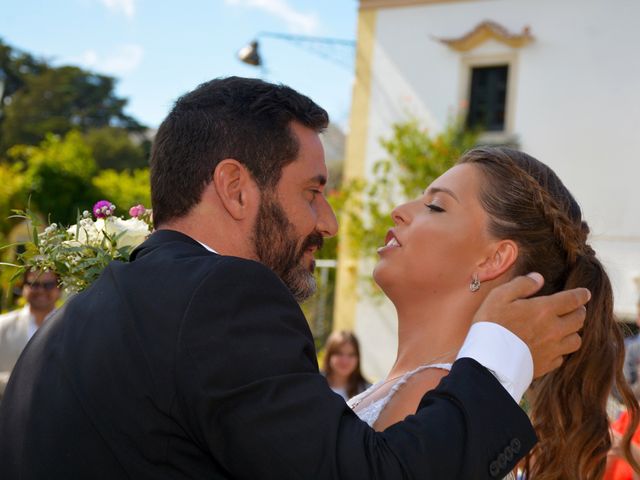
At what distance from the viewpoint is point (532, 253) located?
9.28ft

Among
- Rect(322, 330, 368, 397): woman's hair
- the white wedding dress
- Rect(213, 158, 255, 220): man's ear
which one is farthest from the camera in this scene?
Rect(322, 330, 368, 397): woman's hair

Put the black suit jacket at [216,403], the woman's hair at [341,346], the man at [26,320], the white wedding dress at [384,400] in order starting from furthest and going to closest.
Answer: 1. the woman's hair at [341,346]
2. the man at [26,320]
3. the white wedding dress at [384,400]
4. the black suit jacket at [216,403]

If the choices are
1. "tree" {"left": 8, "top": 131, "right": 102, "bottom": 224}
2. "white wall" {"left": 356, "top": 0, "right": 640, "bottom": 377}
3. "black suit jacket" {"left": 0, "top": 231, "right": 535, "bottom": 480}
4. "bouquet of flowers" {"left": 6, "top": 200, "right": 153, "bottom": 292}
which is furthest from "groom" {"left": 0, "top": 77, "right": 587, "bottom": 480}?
"tree" {"left": 8, "top": 131, "right": 102, "bottom": 224}

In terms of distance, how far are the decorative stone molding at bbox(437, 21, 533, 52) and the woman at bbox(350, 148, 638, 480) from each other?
13.6 m

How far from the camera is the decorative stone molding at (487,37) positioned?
51.8 feet

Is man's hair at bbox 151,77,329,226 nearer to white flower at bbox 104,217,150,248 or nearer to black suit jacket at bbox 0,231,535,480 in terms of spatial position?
black suit jacket at bbox 0,231,535,480

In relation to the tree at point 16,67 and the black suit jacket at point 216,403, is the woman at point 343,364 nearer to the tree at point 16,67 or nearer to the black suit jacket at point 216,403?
the black suit jacket at point 216,403

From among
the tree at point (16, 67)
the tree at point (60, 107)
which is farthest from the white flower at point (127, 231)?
the tree at point (16, 67)

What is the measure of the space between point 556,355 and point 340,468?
2.41ft

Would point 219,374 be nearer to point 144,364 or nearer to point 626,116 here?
point 144,364

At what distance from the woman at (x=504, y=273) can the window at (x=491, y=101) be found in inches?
539

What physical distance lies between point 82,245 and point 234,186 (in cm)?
71

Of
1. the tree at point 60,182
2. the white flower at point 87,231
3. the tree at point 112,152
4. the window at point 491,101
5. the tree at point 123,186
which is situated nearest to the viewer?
the white flower at point 87,231

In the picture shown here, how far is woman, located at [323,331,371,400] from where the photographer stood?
26.4ft
